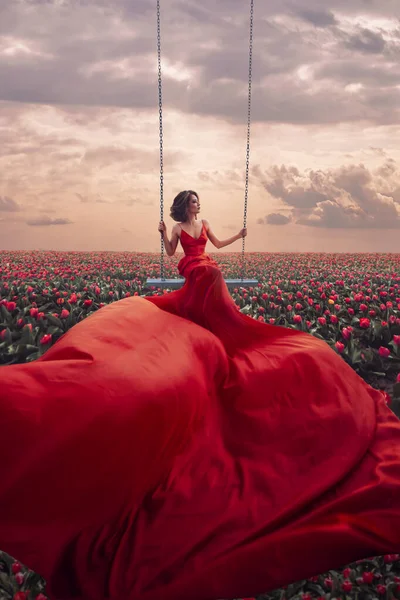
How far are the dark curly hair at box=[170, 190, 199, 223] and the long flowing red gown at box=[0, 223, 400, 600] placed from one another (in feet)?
6.31

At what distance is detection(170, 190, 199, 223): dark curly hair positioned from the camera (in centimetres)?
517

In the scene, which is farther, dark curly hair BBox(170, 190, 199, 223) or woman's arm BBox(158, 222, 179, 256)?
woman's arm BBox(158, 222, 179, 256)

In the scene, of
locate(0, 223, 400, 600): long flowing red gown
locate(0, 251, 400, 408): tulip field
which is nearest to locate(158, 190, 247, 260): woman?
locate(0, 251, 400, 408): tulip field

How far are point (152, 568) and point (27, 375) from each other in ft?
3.65

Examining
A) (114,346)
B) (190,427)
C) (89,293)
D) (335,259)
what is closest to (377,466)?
(190,427)

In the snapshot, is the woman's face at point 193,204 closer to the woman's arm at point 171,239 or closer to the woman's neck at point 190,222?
the woman's neck at point 190,222

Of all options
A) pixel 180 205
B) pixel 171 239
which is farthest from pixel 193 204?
pixel 171 239

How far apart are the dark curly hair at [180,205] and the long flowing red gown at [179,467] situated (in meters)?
1.92

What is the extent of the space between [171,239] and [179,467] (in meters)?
2.89

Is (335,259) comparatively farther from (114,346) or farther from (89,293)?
(114,346)

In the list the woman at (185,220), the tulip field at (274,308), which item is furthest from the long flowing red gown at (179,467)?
the woman at (185,220)

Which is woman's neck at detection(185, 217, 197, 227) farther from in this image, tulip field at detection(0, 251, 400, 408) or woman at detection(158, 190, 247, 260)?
tulip field at detection(0, 251, 400, 408)

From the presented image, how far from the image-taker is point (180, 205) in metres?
5.21

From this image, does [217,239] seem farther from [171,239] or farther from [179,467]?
[179,467]
